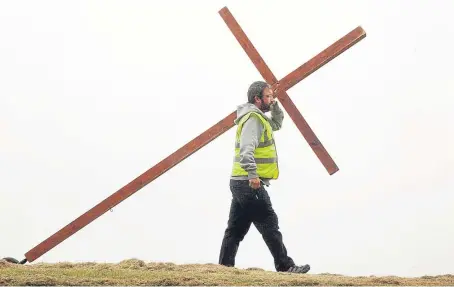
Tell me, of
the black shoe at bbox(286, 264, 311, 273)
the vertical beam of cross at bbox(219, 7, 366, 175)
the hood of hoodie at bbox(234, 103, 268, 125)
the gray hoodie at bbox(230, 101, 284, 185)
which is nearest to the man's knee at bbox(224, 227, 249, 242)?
the gray hoodie at bbox(230, 101, 284, 185)

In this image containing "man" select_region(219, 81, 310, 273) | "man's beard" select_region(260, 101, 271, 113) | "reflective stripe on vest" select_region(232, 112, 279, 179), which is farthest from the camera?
"man's beard" select_region(260, 101, 271, 113)

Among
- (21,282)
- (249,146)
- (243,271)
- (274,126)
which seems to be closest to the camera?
(21,282)

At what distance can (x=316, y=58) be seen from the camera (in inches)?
450

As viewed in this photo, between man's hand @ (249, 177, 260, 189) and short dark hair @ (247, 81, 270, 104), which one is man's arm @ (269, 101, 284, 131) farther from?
man's hand @ (249, 177, 260, 189)

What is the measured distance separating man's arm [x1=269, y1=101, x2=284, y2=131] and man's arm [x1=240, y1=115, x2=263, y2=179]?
685mm

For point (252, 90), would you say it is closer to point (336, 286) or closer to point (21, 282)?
point (336, 286)

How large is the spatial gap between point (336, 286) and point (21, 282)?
313 centimetres

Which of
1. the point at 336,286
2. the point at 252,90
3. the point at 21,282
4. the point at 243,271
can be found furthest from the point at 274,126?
the point at 21,282

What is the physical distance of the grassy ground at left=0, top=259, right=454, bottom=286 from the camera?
8.26 m

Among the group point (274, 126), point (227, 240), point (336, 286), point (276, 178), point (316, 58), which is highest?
point (316, 58)

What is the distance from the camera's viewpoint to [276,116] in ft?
35.8

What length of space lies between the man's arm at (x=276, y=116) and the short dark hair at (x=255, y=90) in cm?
40

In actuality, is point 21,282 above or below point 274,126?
below

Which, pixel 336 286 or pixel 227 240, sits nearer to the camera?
pixel 336 286
